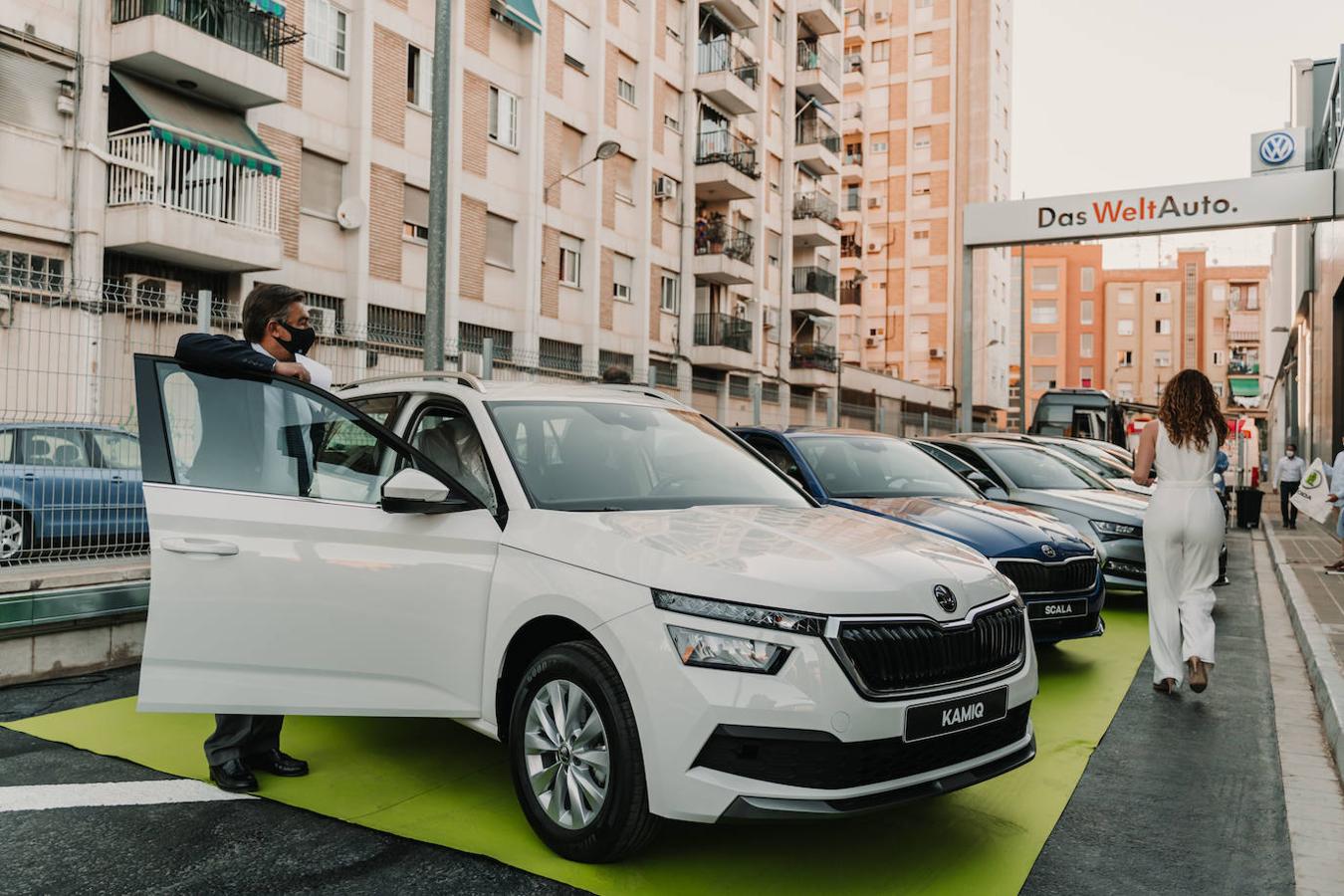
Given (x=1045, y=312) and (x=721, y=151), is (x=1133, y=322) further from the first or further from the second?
(x=721, y=151)

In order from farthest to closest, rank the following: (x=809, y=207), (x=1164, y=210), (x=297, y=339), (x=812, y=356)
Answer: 1. (x=809, y=207)
2. (x=812, y=356)
3. (x=1164, y=210)
4. (x=297, y=339)

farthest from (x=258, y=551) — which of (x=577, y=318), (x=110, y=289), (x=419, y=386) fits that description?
(x=577, y=318)

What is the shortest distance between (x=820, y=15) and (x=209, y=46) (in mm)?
30192

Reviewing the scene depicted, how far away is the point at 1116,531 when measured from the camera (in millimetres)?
9234

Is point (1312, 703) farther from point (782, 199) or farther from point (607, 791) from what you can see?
point (782, 199)

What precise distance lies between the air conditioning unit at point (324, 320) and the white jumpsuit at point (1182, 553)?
15978 mm

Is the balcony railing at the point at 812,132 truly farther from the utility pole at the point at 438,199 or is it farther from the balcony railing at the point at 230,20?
the utility pole at the point at 438,199

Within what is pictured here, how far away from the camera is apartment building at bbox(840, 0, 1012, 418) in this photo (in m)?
58.7

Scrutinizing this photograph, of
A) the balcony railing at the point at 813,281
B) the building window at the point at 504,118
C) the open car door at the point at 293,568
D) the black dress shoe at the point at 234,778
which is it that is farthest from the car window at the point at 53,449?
the balcony railing at the point at 813,281

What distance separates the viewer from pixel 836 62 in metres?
44.2

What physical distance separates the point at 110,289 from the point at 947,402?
5420 cm

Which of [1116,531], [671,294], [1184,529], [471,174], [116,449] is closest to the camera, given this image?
[1184,529]

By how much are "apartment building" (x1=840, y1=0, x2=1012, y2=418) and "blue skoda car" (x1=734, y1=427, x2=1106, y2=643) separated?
5039 centimetres

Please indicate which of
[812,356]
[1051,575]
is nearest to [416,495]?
[1051,575]
